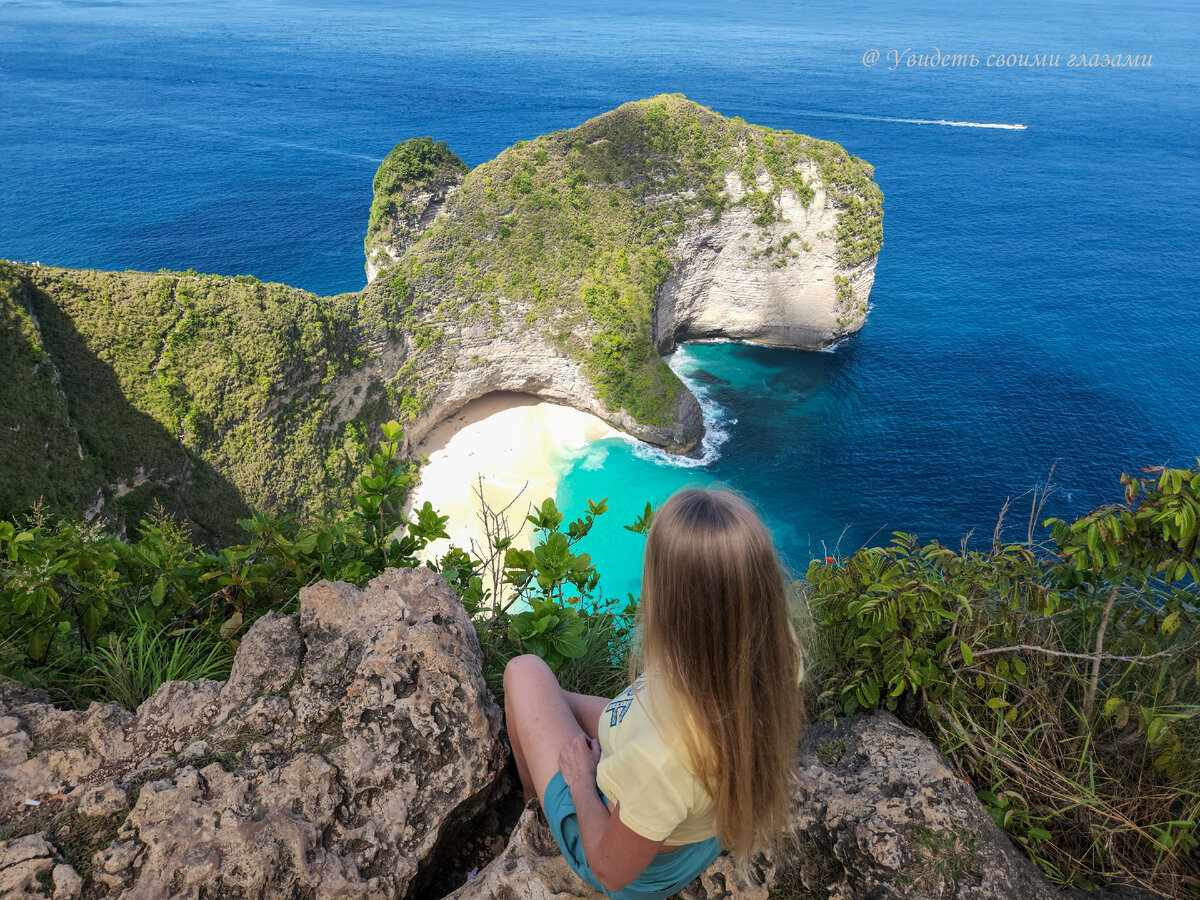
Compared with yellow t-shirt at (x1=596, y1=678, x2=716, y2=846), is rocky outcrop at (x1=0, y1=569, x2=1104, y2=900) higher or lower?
lower

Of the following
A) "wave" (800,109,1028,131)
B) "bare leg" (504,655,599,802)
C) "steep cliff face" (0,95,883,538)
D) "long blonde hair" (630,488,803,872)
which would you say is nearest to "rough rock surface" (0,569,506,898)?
"bare leg" (504,655,599,802)

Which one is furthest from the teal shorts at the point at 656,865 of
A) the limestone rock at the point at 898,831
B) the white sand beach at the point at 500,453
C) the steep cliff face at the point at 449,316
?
the white sand beach at the point at 500,453

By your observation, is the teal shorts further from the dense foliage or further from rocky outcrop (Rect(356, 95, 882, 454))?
rocky outcrop (Rect(356, 95, 882, 454))

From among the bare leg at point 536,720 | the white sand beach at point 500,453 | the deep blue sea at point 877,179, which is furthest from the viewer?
the deep blue sea at point 877,179

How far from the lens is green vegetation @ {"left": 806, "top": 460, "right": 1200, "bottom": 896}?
9.46ft

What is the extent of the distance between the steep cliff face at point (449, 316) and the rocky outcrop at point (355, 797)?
21.3m

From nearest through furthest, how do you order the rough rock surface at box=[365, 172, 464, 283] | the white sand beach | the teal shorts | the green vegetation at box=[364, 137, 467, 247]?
the teal shorts < the white sand beach < the green vegetation at box=[364, 137, 467, 247] < the rough rock surface at box=[365, 172, 464, 283]

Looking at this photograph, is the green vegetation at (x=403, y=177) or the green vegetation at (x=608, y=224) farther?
the green vegetation at (x=403, y=177)

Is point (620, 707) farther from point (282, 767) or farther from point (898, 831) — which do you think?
point (282, 767)

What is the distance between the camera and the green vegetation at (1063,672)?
9.46 ft

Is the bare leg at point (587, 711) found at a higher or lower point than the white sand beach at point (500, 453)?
higher

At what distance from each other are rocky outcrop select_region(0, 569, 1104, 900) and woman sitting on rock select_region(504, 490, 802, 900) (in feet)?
1.27

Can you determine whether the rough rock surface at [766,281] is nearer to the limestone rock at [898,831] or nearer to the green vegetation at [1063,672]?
the green vegetation at [1063,672]

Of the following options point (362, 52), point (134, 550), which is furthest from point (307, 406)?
point (362, 52)
